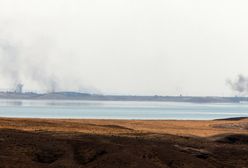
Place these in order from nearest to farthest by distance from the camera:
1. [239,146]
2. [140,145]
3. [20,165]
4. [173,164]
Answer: [20,165] → [173,164] → [140,145] → [239,146]

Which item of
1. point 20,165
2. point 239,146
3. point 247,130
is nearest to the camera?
→ point 20,165

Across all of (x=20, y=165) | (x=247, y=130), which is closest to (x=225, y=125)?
(x=247, y=130)

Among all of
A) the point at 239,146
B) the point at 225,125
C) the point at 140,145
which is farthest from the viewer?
the point at 225,125

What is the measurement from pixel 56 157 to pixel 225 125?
62.0 meters

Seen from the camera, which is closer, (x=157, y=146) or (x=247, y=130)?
(x=157, y=146)

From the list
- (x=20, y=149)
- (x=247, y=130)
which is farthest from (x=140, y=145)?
(x=247, y=130)

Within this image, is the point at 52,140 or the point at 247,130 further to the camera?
the point at 247,130

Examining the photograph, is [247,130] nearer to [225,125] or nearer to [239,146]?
[225,125]

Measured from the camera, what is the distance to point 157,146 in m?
51.1

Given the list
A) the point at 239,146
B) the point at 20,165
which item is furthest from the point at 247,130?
the point at 20,165

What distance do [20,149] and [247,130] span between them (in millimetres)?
57904

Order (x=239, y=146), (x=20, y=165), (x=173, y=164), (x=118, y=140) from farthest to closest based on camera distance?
(x=239, y=146)
(x=118, y=140)
(x=173, y=164)
(x=20, y=165)

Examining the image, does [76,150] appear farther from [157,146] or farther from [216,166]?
[216,166]

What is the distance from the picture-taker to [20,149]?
4847cm
